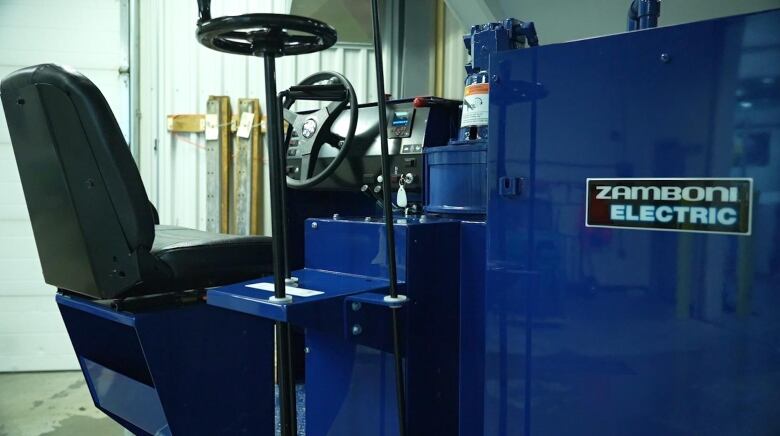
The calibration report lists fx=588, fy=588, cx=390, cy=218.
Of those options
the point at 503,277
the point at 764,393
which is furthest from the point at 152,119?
the point at 764,393

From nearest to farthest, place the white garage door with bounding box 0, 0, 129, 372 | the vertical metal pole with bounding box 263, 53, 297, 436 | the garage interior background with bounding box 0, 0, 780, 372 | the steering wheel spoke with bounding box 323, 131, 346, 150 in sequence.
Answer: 1. the vertical metal pole with bounding box 263, 53, 297, 436
2. the steering wheel spoke with bounding box 323, 131, 346, 150
3. the garage interior background with bounding box 0, 0, 780, 372
4. the white garage door with bounding box 0, 0, 129, 372

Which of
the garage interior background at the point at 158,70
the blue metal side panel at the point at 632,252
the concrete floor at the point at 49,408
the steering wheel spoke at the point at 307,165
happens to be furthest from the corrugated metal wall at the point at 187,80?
the blue metal side panel at the point at 632,252

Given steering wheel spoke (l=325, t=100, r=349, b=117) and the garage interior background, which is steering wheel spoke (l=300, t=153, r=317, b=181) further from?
the garage interior background

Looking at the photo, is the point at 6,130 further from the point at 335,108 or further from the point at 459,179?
the point at 459,179

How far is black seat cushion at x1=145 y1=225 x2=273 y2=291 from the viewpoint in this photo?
1604 millimetres

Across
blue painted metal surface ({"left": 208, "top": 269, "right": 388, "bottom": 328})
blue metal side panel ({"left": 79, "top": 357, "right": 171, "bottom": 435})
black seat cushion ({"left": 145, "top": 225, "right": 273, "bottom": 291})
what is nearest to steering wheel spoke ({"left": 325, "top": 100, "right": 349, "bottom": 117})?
black seat cushion ({"left": 145, "top": 225, "right": 273, "bottom": 291})

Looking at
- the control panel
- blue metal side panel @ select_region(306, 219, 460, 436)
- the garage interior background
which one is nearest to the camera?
blue metal side panel @ select_region(306, 219, 460, 436)

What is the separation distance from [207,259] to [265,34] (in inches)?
31.4

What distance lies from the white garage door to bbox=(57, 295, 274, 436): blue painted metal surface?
218 cm

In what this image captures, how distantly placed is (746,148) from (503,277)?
1.66ft

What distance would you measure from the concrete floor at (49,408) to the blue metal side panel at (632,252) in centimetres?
245

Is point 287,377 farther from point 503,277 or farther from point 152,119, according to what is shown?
point 152,119

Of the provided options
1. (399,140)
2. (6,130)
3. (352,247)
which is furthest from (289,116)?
(6,130)

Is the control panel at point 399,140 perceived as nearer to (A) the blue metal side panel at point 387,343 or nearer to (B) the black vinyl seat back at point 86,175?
(A) the blue metal side panel at point 387,343
